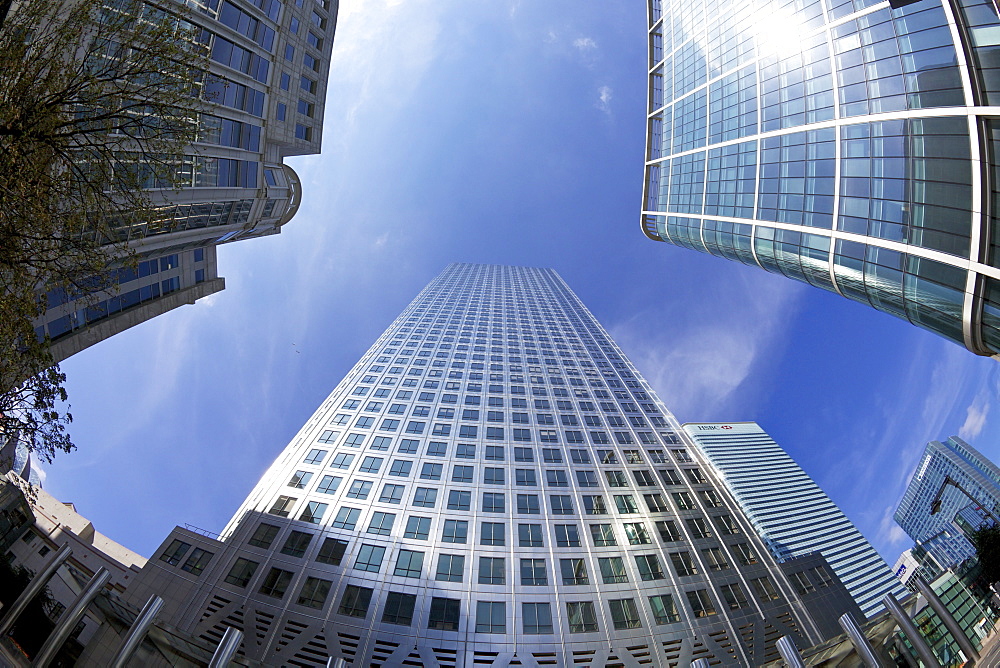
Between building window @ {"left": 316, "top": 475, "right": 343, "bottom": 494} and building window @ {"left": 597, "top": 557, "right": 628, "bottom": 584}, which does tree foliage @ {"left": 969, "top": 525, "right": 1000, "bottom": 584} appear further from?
building window @ {"left": 316, "top": 475, "right": 343, "bottom": 494}

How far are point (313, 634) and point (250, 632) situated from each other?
3.64m

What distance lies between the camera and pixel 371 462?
122 feet

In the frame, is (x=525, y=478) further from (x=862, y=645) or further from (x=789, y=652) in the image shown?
(x=862, y=645)

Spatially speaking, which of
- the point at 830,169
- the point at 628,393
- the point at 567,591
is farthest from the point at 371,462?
the point at 830,169

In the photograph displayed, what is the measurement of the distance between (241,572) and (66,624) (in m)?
12.8

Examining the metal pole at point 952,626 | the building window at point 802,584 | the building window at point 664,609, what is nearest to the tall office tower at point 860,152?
the metal pole at point 952,626

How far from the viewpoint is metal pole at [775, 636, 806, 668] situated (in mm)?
17516

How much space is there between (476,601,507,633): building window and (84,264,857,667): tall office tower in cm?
8

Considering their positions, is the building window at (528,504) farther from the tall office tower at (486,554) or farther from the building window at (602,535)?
the building window at (602,535)

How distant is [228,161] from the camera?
89.7 ft

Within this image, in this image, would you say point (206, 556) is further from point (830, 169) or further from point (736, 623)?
point (830, 169)

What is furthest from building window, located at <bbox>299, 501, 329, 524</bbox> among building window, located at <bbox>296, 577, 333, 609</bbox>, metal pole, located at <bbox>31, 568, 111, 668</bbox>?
metal pole, located at <bbox>31, 568, 111, 668</bbox>

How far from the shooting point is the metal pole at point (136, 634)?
50.4 ft

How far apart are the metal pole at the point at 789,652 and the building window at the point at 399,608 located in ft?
64.3
